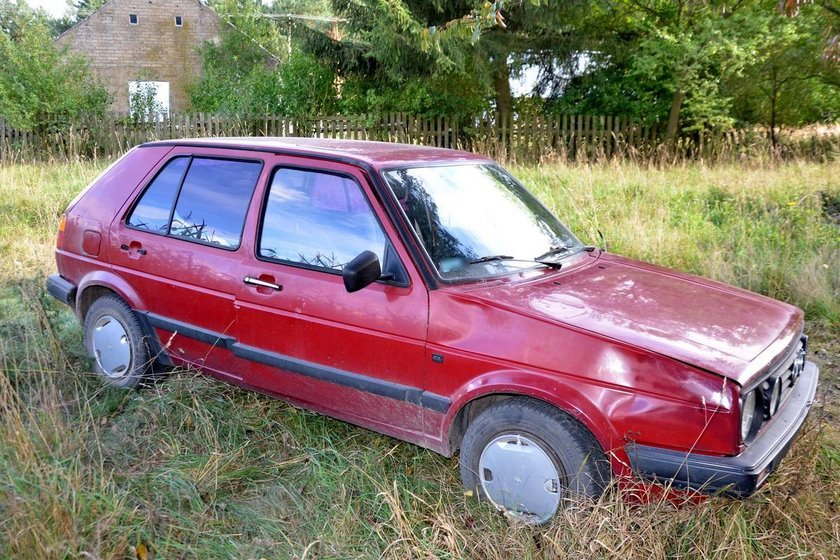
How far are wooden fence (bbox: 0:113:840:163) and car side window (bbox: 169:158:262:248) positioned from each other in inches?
383

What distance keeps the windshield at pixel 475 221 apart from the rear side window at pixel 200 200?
0.96 meters

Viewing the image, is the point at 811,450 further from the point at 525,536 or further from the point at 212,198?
the point at 212,198

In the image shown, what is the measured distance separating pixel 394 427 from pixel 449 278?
794 mm

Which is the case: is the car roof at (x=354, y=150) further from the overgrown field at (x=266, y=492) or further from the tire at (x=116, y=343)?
the overgrown field at (x=266, y=492)

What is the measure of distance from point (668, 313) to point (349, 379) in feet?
5.13

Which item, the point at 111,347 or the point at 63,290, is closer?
the point at 111,347

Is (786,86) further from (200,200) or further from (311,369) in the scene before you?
(311,369)

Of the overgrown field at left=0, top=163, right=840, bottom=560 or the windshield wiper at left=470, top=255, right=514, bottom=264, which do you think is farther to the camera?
the windshield wiper at left=470, top=255, right=514, bottom=264

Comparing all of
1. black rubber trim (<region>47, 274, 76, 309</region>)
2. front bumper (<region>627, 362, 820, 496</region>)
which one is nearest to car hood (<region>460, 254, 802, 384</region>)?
front bumper (<region>627, 362, 820, 496</region>)

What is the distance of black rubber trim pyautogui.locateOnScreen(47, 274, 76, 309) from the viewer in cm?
485

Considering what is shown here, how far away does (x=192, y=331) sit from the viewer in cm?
415

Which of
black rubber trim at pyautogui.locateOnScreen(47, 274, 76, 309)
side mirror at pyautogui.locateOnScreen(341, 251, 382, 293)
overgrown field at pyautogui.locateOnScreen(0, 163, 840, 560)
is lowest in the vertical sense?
overgrown field at pyautogui.locateOnScreen(0, 163, 840, 560)

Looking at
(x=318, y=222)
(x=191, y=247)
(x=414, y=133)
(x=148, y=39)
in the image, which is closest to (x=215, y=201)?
(x=191, y=247)

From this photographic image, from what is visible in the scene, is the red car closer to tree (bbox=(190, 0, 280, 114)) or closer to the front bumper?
the front bumper
